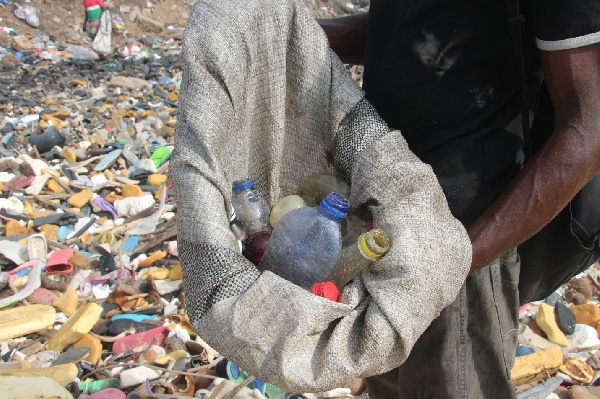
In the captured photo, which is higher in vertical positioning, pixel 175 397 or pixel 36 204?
pixel 175 397

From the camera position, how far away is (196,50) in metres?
1.38

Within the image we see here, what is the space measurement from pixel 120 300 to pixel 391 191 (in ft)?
8.82

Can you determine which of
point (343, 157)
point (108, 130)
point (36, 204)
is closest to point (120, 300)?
point (36, 204)

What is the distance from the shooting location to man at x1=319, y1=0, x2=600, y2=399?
1.34 m

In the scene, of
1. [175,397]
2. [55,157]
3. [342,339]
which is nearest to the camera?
[342,339]

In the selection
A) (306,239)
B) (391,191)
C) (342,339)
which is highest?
(391,191)

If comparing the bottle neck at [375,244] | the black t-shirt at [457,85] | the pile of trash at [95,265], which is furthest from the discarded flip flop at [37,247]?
the bottle neck at [375,244]

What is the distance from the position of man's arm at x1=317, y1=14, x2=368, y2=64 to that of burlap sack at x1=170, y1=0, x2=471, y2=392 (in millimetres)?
404

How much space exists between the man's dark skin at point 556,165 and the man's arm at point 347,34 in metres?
0.75

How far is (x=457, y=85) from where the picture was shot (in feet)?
5.09

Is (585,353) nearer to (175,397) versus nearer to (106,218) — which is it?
(175,397)

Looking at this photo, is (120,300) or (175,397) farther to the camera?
(120,300)

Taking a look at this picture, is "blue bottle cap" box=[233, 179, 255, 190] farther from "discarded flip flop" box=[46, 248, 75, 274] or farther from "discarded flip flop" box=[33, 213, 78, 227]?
"discarded flip flop" box=[33, 213, 78, 227]

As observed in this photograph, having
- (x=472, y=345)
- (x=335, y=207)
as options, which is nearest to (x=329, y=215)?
(x=335, y=207)
